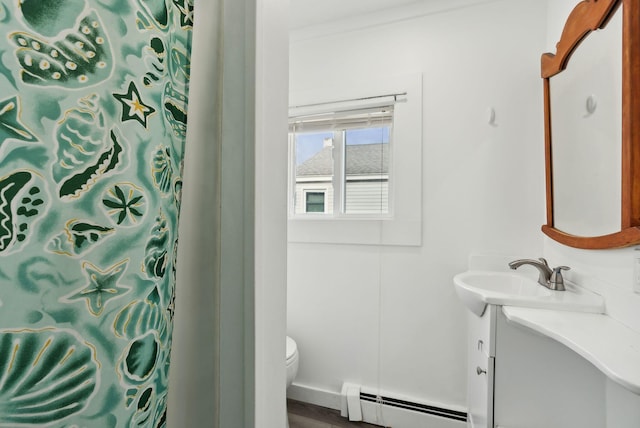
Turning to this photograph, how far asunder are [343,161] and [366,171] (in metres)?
0.17

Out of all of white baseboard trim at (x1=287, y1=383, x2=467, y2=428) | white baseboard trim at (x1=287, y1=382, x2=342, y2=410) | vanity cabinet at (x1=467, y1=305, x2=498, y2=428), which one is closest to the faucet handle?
vanity cabinet at (x1=467, y1=305, x2=498, y2=428)

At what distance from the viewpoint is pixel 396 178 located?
1797mm

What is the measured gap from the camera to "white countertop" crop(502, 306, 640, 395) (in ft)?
2.26

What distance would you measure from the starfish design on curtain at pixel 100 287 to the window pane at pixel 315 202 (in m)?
1.75

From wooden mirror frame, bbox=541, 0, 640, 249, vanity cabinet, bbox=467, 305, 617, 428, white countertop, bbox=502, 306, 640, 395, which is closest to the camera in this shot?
A: white countertop, bbox=502, 306, 640, 395

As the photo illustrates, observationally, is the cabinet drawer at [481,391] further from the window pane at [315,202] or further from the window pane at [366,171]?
the window pane at [315,202]

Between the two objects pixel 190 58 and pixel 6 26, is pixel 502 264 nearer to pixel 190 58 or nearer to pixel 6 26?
pixel 190 58

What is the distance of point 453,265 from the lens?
5.51 feet

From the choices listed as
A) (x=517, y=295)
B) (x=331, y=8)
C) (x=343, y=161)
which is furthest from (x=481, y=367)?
(x=331, y=8)

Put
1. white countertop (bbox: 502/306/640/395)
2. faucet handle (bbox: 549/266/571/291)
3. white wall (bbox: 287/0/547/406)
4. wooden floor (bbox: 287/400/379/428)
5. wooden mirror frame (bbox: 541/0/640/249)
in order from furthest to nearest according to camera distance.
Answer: wooden floor (bbox: 287/400/379/428)
white wall (bbox: 287/0/547/406)
faucet handle (bbox: 549/266/571/291)
wooden mirror frame (bbox: 541/0/640/249)
white countertop (bbox: 502/306/640/395)

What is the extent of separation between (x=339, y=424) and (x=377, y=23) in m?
2.35

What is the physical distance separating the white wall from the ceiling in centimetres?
9

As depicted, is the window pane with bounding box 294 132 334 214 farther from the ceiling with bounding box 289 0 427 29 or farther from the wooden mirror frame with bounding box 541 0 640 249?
the wooden mirror frame with bounding box 541 0 640 249

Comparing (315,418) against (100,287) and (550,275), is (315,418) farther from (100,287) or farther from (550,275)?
(100,287)
